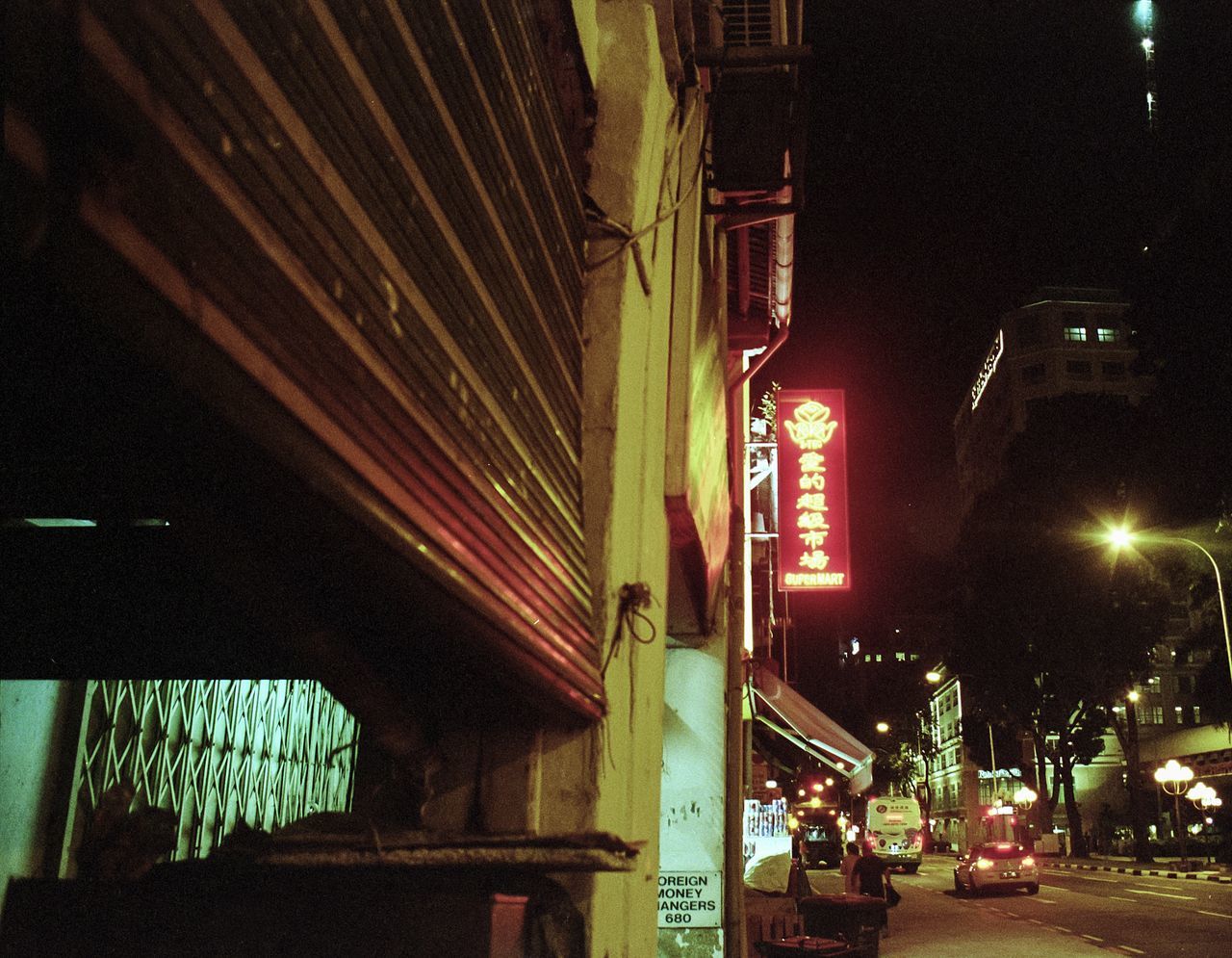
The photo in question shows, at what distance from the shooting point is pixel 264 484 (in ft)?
6.31

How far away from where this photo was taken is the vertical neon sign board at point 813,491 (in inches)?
656

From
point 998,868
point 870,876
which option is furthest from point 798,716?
point 998,868

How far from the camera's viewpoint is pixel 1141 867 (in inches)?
1628

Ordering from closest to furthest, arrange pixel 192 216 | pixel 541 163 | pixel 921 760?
pixel 192 216, pixel 541 163, pixel 921 760

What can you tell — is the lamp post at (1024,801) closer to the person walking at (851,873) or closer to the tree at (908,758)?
the tree at (908,758)

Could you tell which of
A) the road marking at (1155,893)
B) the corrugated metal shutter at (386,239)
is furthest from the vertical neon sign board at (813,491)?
the road marking at (1155,893)

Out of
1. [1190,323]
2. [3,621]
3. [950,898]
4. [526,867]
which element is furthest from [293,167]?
[950,898]

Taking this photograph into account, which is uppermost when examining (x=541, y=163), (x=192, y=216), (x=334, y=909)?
(x=541, y=163)

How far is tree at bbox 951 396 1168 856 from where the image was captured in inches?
1734

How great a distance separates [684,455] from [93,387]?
14.3 ft

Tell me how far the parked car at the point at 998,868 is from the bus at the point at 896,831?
1504cm

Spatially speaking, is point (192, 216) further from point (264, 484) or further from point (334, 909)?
point (334, 909)

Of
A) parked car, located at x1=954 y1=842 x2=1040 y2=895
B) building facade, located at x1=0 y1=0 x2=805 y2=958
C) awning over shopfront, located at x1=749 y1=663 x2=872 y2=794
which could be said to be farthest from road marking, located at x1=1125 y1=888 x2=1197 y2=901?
building facade, located at x1=0 y1=0 x2=805 y2=958

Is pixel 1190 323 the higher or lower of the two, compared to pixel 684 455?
higher
